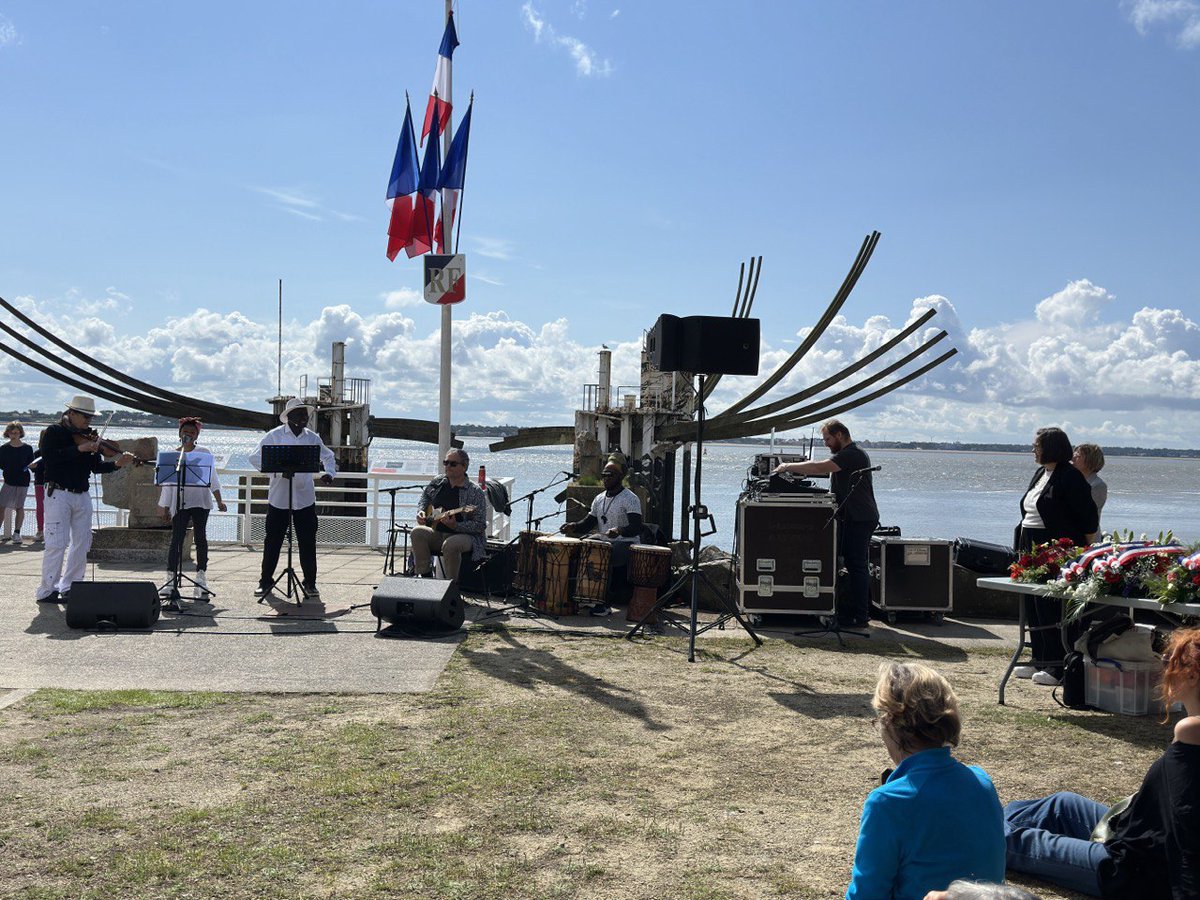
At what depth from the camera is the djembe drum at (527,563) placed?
9.14 meters

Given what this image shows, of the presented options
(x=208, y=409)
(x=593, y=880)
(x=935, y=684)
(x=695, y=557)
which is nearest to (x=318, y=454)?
(x=695, y=557)

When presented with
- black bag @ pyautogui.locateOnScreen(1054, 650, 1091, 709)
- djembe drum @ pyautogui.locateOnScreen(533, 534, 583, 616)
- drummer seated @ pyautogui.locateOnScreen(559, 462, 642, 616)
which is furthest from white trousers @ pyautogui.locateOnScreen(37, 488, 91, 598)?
black bag @ pyautogui.locateOnScreen(1054, 650, 1091, 709)

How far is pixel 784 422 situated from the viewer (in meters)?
22.2

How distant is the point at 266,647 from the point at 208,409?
1929cm

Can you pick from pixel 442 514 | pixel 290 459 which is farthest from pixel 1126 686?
pixel 290 459

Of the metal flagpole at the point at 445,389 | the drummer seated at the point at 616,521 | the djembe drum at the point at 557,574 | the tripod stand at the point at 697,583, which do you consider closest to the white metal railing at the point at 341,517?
the metal flagpole at the point at 445,389

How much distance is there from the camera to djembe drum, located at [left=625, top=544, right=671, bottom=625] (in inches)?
339

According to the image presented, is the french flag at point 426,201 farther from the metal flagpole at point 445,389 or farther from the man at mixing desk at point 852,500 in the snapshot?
the man at mixing desk at point 852,500

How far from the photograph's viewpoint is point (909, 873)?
2354mm

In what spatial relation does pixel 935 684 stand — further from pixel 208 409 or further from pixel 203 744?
pixel 208 409

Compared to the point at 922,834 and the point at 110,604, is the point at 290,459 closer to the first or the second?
the point at 110,604

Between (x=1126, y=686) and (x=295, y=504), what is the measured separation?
646 centimetres

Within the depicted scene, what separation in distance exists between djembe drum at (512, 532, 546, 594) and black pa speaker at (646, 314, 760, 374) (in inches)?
96.4

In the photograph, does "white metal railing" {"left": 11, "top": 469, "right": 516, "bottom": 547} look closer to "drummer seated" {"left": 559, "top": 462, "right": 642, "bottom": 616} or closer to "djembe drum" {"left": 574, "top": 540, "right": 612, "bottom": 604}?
"drummer seated" {"left": 559, "top": 462, "right": 642, "bottom": 616}
